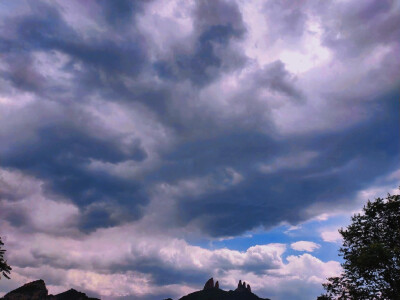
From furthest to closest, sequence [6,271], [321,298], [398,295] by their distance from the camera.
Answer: [321,298] → [6,271] → [398,295]

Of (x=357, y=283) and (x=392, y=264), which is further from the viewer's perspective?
(x=357, y=283)

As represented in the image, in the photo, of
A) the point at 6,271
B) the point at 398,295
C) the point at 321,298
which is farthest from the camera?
the point at 321,298

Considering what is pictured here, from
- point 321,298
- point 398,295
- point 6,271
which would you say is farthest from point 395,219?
point 6,271

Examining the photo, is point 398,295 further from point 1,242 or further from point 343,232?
point 1,242

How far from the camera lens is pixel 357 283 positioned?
1220 inches

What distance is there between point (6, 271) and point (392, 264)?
3679 cm

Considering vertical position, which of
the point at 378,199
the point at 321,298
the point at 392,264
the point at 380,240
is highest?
the point at 378,199

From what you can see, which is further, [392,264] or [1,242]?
[1,242]

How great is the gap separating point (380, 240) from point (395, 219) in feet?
8.45

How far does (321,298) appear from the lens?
3316cm

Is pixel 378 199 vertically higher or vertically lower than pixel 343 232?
higher

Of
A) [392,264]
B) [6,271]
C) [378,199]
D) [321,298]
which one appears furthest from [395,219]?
[6,271]

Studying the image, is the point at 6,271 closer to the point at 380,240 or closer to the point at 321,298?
the point at 321,298

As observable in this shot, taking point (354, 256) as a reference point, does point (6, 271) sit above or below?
below
